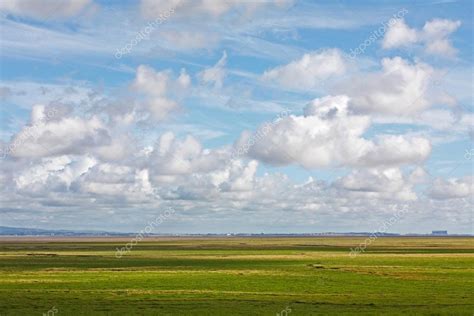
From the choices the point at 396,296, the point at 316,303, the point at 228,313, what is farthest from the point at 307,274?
the point at 228,313

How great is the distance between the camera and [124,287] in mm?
61406

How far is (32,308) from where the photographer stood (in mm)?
44594

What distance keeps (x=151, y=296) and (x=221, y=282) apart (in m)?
15.6

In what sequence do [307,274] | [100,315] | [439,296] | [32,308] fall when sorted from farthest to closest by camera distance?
[307,274] → [439,296] → [32,308] → [100,315]

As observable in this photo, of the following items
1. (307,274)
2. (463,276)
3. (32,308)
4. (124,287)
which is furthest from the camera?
(307,274)

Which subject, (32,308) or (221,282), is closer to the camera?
(32,308)

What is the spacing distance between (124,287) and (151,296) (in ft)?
31.3

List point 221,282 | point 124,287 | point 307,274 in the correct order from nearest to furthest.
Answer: point 124,287
point 221,282
point 307,274

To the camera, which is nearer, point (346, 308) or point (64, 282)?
point (346, 308)

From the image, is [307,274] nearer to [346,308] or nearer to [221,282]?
[221,282]

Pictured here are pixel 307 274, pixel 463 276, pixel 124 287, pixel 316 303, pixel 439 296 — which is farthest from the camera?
pixel 307 274

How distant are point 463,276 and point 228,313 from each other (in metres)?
43.5

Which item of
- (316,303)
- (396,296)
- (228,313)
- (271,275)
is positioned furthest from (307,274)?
(228,313)

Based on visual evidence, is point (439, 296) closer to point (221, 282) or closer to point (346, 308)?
point (346, 308)
